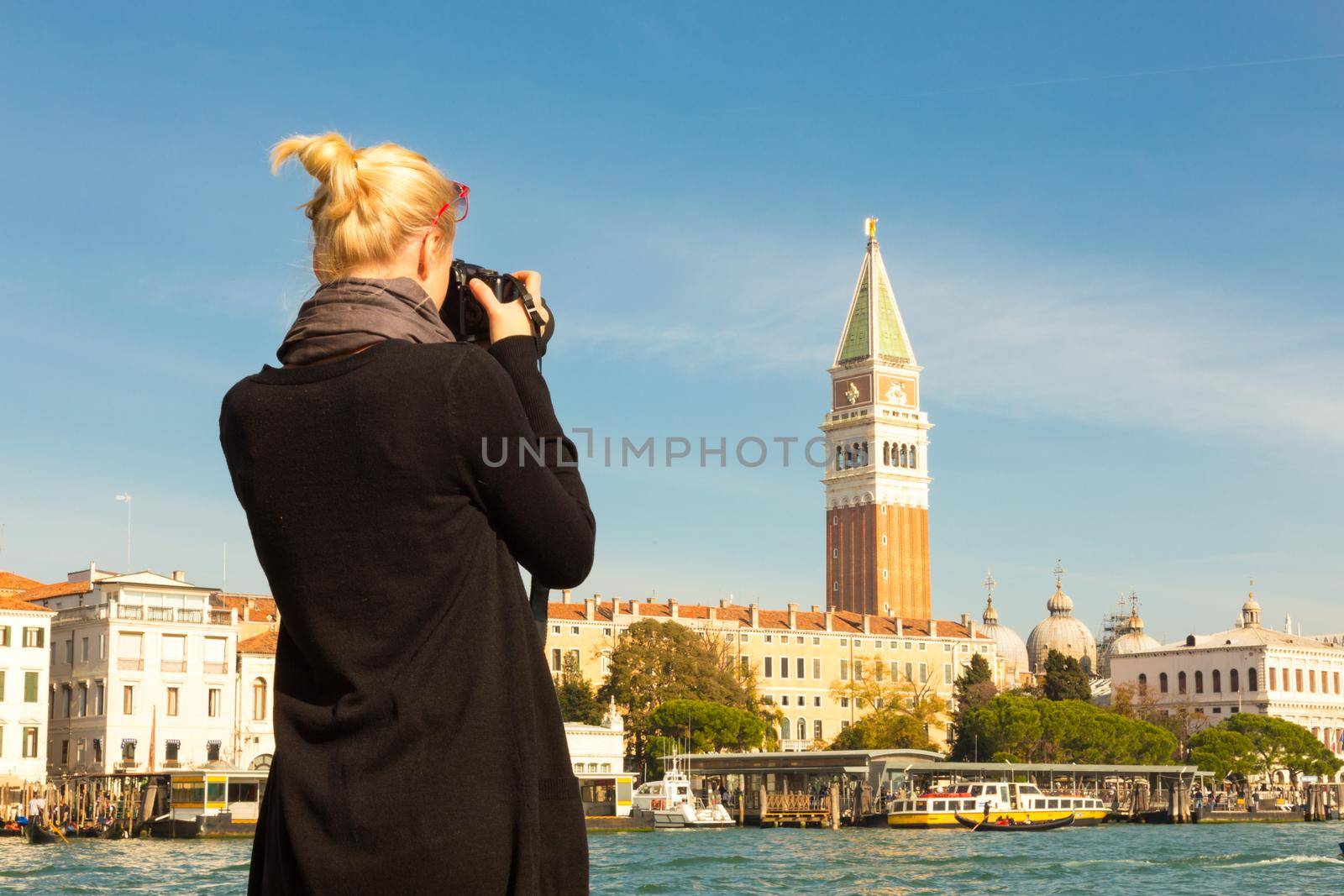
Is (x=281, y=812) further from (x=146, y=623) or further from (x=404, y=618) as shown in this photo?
(x=146, y=623)

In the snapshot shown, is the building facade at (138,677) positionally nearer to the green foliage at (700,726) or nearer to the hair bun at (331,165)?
the green foliage at (700,726)

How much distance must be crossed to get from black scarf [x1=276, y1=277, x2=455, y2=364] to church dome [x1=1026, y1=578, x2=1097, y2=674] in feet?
389

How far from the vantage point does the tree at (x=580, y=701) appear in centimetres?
6775

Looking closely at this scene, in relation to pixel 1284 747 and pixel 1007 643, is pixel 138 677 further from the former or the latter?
pixel 1007 643

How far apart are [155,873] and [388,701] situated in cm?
3010

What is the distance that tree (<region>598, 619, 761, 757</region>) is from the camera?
2699 inches

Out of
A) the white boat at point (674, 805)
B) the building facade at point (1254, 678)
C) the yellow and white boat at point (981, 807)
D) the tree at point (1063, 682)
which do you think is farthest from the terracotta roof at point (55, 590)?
the building facade at point (1254, 678)

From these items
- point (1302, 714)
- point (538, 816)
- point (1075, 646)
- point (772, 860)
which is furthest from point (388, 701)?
point (1075, 646)

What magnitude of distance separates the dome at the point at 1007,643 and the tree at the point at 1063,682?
30981 millimetres

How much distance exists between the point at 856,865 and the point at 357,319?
116ft

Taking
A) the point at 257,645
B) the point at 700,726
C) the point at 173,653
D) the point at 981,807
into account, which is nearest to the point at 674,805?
the point at 981,807

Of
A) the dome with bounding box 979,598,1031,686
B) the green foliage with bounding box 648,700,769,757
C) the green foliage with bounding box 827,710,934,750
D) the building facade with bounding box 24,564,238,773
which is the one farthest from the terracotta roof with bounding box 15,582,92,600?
the dome with bounding box 979,598,1031,686

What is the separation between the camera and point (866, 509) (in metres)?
103

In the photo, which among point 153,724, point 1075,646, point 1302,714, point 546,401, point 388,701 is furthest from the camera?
point 1075,646
